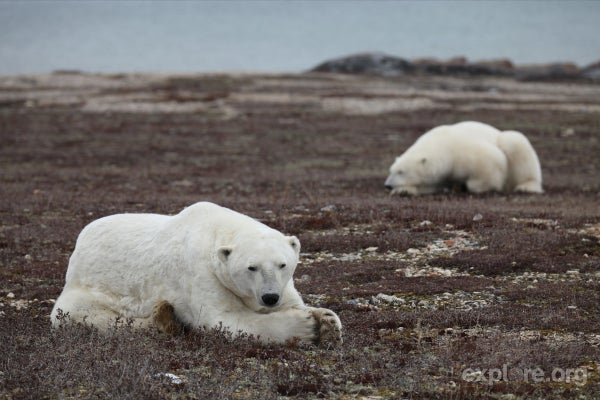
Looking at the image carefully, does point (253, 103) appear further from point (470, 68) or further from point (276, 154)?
point (470, 68)

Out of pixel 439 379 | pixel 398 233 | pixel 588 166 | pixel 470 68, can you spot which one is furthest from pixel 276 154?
pixel 470 68

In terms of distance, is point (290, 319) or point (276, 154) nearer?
point (290, 319)

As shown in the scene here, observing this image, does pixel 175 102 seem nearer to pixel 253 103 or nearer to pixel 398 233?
pixel 253 103

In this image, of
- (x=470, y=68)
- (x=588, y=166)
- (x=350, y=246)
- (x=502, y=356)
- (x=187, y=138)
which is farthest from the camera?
(x=470, y=68)

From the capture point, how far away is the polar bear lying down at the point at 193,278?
6.19 metres

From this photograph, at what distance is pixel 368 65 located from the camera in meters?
97.6

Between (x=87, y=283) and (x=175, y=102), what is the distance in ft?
148

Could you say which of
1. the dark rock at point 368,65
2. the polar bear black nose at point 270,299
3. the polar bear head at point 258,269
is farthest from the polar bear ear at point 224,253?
the dark rock at point 368,65

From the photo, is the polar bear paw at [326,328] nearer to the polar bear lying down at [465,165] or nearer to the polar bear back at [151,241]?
the polar bear back at [151,241]

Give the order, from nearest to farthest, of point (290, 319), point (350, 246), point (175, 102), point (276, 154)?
point (290, 319) < point (350, 246) < point (276, 154) < point (175, 102)

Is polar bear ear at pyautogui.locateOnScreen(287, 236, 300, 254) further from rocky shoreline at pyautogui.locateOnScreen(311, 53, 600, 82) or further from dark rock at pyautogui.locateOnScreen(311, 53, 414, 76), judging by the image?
dark rock at pyautogui.locateOnScreen(311, 53, 414, 76)

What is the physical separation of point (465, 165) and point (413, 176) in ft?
3.91

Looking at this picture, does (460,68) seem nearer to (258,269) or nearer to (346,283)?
(346,283)

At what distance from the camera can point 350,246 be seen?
1106cm
